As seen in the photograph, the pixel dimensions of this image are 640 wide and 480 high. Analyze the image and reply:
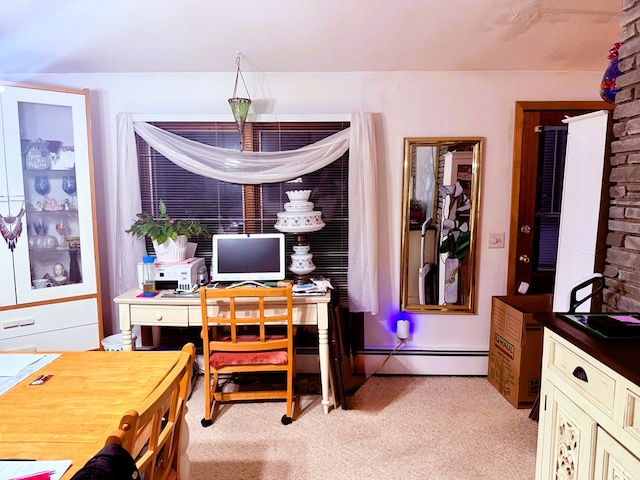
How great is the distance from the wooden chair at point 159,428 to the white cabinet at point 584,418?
124cm

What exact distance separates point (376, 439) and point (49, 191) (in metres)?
2.62

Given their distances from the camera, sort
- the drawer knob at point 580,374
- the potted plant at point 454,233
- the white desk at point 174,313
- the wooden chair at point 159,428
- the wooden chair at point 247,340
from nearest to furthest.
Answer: the wooden chair at point 159,428
the drawer knob at point 580,374
the wooden chair at point 247,340
the white desk at point 174,313
the potted plant at point 454,233

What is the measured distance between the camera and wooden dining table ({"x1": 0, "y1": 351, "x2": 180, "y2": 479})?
3.19 ft

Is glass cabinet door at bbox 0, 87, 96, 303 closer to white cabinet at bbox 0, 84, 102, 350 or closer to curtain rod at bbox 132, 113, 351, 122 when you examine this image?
white cabinet at bbox 0, 84, 102, 350

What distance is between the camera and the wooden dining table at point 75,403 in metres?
0.97

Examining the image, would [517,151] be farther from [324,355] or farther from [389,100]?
[324,355]

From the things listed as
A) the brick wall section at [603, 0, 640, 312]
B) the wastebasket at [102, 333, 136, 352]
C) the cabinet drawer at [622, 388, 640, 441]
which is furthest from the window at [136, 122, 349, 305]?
the cabinet drawer at [622, 388, 640, 441]

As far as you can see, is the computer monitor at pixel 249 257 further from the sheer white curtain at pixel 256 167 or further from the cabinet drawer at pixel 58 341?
the cabinet drawer at pixel 58 341

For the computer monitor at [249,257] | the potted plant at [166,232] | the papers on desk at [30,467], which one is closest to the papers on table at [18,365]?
the papers on desk at [30,467]

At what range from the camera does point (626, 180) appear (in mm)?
1662

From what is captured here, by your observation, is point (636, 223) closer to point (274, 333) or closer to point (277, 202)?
point (277, 202)

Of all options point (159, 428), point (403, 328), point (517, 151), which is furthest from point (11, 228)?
point (517, 151)

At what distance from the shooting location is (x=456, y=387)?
108 inches

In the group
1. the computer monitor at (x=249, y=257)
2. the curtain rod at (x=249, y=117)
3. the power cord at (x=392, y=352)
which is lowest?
the power cord at (x=392, y=352)
